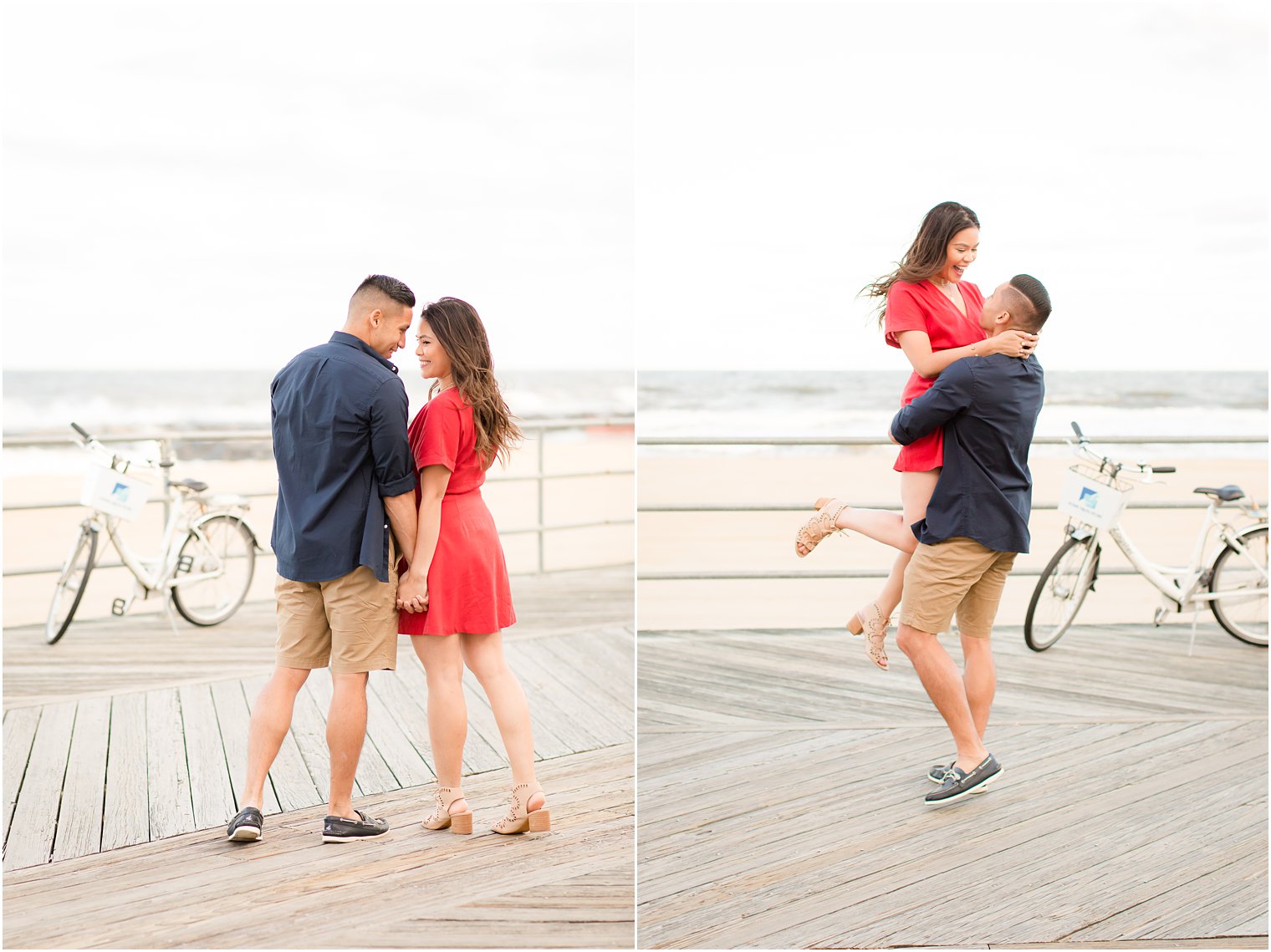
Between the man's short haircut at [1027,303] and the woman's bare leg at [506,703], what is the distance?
1.47m

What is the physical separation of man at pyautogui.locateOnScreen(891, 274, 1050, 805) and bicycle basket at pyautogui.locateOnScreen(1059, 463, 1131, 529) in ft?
5.92

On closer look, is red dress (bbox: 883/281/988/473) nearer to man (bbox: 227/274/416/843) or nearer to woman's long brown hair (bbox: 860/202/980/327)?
woman's long brown hair (bbox: 860/202/980/327)

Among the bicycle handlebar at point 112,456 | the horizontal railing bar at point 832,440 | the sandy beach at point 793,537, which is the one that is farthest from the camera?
the sandy beach at point 793,537

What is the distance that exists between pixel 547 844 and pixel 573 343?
88.7 ft

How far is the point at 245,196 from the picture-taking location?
24.3 meters

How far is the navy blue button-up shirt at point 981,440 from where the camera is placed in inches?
108

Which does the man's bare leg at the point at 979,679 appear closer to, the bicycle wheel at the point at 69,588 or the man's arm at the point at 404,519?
the man's arm at the point at 404,519

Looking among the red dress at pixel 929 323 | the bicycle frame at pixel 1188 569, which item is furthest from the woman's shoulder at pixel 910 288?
the bicycle frame at pixel 1188 569

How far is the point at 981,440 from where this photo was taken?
9.23 ft

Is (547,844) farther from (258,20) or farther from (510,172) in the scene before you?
A: (510,172)

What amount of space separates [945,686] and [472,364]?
57.3 inches

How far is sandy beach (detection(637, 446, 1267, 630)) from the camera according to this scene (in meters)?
6.92

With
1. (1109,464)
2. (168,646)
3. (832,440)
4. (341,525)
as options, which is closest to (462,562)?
(341,525)

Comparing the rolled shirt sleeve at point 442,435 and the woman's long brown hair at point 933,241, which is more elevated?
the woman's long brown hair at point 933,241
